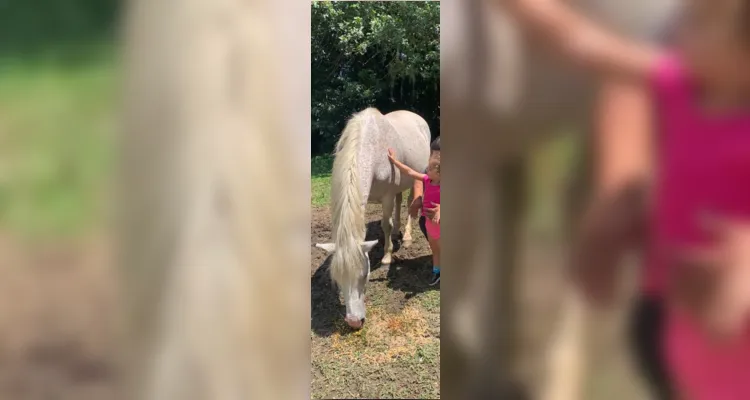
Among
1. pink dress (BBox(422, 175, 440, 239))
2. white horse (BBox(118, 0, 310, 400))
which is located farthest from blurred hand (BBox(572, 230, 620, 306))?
pink dress (BBox(422, 175, 440, 239))

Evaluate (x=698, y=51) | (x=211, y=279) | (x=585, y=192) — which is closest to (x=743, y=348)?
(x=585, y=192)

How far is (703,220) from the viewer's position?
1.92 feet

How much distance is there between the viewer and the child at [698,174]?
57 cm

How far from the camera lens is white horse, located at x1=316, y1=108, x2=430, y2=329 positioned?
2545 mm

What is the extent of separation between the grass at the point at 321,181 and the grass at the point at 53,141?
138 inches

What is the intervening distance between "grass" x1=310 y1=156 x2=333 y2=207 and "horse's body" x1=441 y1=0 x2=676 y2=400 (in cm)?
355

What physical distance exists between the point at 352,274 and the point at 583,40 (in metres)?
2.06

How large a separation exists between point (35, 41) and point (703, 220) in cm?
Answer: 87

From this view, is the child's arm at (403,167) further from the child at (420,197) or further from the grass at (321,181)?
the grass at (321,181)

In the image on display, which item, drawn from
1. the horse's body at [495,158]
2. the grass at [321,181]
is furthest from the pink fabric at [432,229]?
the horse's body at [495,158]

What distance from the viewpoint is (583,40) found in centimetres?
61

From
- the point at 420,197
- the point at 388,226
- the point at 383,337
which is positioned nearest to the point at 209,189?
the point at 383,337

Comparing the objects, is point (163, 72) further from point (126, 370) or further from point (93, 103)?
point (126, 370)

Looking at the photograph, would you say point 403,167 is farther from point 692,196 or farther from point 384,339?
point 692,196
